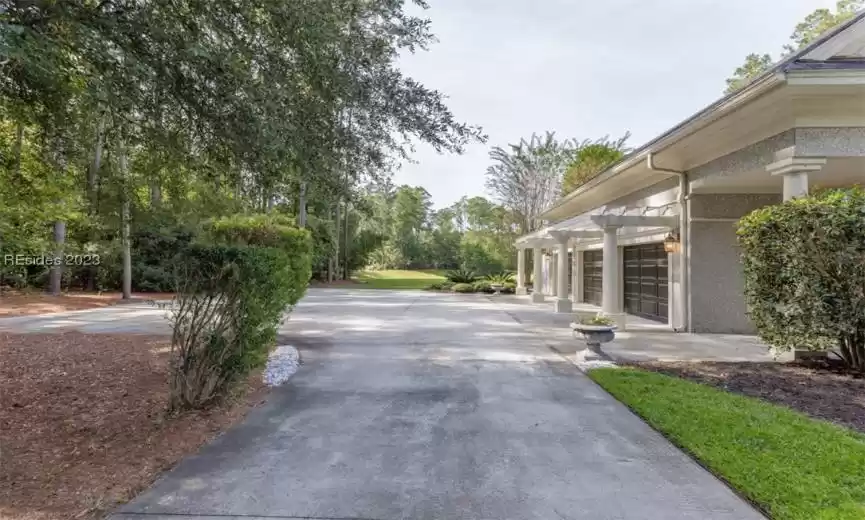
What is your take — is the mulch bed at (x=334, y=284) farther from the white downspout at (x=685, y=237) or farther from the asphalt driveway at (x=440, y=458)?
the asphalt driveway at (x=440, y=458)

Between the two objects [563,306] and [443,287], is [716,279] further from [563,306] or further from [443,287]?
[443,287]

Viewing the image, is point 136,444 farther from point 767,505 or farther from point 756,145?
point 756,145

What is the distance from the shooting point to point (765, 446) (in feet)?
13.7

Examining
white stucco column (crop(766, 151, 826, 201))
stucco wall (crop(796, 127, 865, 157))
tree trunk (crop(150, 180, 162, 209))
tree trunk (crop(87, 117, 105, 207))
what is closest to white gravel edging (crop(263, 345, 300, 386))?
tree trunk (crop(150, 180, 162, 209))

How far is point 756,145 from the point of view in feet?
28.8

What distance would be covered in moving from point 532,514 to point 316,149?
3.83 metres

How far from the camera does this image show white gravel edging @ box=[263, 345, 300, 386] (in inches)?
262

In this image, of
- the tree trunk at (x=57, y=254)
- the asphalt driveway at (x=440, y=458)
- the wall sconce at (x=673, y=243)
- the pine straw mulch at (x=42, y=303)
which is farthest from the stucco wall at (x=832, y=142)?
the tree trunk at (x=57, y=254)

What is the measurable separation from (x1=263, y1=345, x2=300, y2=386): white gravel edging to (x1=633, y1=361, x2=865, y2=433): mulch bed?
5.01m

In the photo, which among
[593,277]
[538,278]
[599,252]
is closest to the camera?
[599,252]

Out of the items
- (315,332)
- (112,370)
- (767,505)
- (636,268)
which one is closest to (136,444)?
(112,370)

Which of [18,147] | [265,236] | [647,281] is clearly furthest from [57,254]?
[647,281]

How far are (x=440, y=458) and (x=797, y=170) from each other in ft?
23.4

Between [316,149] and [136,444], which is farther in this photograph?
[316,149]
